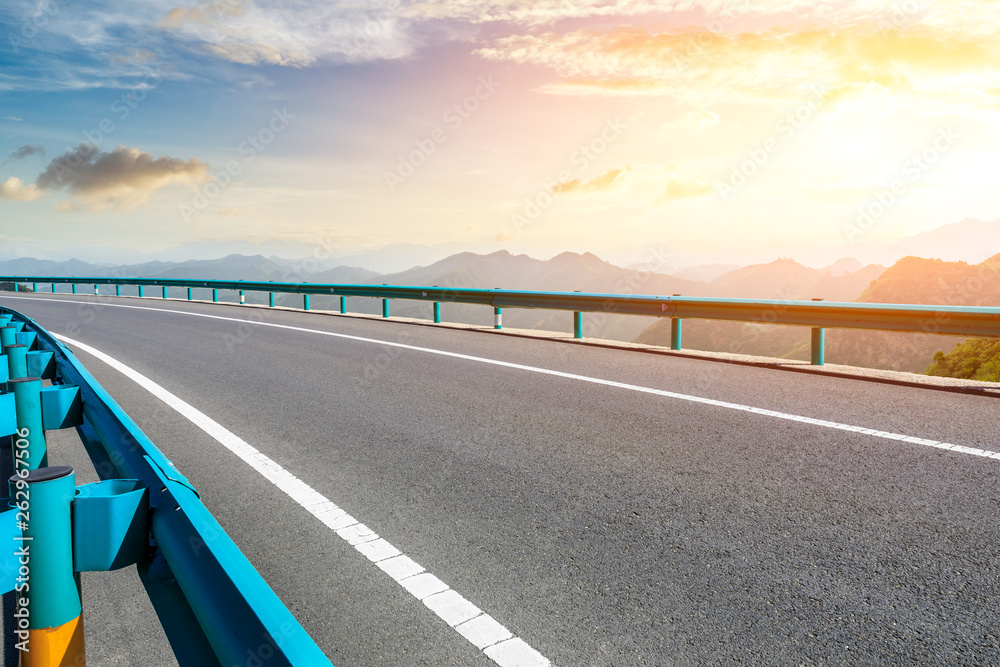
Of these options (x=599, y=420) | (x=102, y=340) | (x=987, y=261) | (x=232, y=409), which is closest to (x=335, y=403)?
(x=232, y=409)

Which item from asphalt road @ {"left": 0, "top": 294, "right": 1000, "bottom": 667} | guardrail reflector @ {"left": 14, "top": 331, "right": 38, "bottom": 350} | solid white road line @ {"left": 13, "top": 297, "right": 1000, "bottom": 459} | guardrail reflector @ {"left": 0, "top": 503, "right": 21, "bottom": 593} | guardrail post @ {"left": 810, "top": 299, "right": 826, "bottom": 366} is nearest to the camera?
guardrail reflector @ {"left": 0, "top": 503, "right": 21, "bottom": 593}

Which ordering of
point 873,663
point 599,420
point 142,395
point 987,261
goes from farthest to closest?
point 987,261, point 142,395, point 599,420, point 873,663

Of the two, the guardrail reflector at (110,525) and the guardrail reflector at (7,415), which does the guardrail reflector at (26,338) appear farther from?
the guardrail reflector at (110,525)

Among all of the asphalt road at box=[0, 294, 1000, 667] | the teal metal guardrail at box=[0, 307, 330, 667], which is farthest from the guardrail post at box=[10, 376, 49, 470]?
the teal metal guardrail at box=[0, 307, 330, 667]

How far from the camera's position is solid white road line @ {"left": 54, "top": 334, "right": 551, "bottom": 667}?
268 centimetres

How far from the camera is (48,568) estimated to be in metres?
1.67

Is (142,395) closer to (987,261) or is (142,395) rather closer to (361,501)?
(361,501)

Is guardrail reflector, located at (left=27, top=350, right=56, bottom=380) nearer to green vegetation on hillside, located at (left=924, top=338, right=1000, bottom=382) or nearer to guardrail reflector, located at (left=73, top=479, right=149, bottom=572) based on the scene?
guardrail reflector, located at (left=73, top=479, right=149, bottom=572)

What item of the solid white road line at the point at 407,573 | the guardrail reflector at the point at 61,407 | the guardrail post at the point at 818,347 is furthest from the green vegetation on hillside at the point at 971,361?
the guardrail reflector at the point at 61,407

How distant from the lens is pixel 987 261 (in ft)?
438

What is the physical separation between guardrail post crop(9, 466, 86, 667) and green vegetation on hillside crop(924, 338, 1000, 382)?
2976 centimetres

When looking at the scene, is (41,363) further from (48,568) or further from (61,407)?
(48,568)

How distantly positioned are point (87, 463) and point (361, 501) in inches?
108

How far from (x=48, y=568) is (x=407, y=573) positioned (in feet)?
6.22
